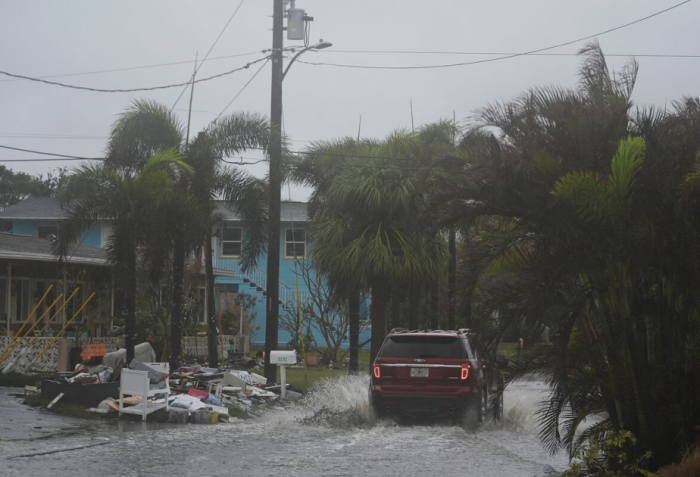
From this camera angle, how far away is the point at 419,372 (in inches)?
598

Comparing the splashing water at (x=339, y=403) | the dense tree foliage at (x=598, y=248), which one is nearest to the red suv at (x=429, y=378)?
the splashing water at (x=339, y=403)

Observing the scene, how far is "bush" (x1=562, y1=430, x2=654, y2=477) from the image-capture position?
368 inches

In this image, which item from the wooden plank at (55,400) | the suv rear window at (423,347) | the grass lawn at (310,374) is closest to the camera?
the suv rear window at (423,347)

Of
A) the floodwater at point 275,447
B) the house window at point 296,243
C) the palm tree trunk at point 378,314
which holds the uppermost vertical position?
the house window at point 296,243

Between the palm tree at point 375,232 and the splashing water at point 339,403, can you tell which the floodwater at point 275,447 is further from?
the palm tree at point 375,232

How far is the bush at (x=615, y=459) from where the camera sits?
368 inches

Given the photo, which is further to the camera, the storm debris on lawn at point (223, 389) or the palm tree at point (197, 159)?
the palm tree at point (197, 159)

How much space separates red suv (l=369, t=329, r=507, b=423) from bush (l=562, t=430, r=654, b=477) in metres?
5.10

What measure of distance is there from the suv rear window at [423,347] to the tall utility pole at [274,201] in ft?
21.1

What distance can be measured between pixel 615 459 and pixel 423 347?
605 centimetres

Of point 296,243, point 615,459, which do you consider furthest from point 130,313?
point 296,243

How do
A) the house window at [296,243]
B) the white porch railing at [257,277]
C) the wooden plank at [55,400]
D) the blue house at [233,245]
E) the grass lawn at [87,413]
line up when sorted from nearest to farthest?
the grass lawn at [87,413] < the wooden plank at [55,400] < the white porch railing at [257,277] < the blue house at [233,245] < the house window at [296,243]

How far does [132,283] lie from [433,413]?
8.35m

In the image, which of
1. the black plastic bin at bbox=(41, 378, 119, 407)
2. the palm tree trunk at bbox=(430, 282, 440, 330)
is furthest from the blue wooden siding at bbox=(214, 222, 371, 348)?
the black plastic bin at bbox=(41, 378, 119, 407)
